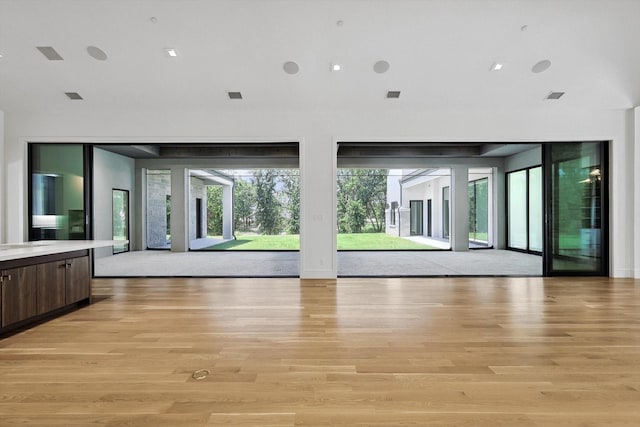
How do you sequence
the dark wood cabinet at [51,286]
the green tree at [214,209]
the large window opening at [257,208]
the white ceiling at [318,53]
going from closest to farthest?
the dark wood cabinet at [51,286] → the white ceiling at [318,53] → the large window opening at [257,208] → the green tree at [214,209]

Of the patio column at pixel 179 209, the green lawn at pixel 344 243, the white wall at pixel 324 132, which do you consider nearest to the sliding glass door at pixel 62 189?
the white wall at pixel 324 132

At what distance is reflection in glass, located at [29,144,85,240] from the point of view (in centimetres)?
675

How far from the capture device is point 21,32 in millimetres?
4848

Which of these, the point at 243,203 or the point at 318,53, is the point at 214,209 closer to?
the point at 243,203

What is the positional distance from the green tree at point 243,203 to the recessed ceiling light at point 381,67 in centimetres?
791

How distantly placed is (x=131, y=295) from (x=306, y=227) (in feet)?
9.98

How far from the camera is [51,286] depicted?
13.6 ft

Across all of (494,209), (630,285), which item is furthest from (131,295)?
(494,209)

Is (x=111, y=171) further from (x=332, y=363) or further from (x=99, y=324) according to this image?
(x=332, y=363)

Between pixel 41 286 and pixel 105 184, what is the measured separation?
746 centimetres

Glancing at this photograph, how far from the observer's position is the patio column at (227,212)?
13.9 metres

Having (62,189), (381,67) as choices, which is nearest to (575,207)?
(381,67)

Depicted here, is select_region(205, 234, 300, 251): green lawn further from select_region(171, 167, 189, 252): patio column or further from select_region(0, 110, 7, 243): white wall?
select_region(0, 110, 7, 243): white wall

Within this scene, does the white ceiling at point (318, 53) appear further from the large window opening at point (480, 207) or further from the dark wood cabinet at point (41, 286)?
the large window opening at point (480, 207)
